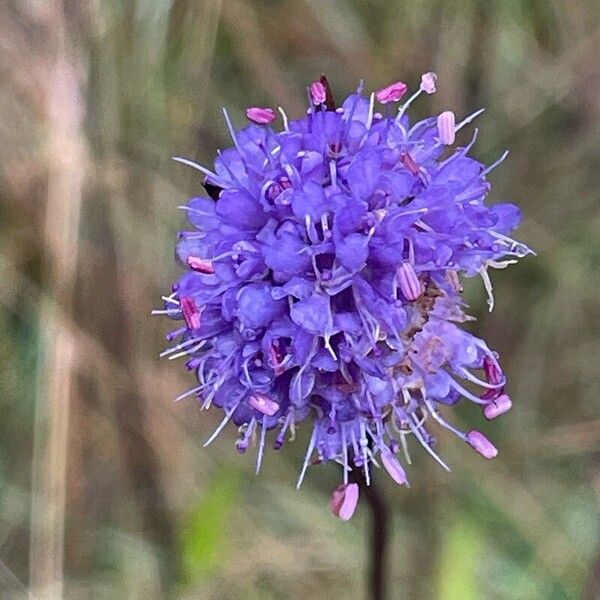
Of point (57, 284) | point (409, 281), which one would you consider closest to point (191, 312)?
point (409, 281)

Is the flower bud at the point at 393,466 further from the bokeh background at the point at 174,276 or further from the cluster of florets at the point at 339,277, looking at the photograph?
the bokeh background at the point at 174,276

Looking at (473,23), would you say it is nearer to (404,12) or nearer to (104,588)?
(404,12)

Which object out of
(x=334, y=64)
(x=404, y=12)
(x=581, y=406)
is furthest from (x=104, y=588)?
(x=404, y=12)

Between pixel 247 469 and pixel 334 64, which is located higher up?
pixel 334 64

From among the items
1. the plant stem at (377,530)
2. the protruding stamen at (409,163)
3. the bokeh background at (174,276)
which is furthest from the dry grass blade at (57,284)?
the protruding stamen at (409,163)

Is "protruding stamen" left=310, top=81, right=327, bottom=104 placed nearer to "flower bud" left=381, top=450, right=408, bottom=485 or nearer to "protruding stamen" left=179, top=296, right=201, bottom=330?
"protruding stamen" left=179, top=296, right=201, bottom=330

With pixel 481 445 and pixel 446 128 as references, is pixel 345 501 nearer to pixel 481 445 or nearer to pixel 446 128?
pixel 481 445
